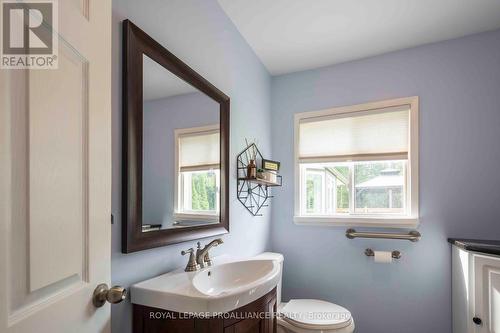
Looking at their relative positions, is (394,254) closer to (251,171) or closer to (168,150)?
(251,171)

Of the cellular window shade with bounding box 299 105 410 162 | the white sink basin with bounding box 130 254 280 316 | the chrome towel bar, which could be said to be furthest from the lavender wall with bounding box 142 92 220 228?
the chrome towel bar

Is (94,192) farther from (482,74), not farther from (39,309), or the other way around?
(482,74)

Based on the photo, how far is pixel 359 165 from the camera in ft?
7.68

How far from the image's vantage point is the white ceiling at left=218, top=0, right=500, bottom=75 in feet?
5.63

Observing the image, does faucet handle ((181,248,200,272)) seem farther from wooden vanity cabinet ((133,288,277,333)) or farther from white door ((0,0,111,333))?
white door ((0,0,111,333))

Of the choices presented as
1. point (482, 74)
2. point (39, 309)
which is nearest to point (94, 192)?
point (39, 309)

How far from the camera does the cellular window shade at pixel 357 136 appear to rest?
2174 mm

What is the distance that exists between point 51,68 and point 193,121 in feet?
3.14

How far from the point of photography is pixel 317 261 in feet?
7.72

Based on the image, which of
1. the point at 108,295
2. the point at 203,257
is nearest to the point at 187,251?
the point at 203,257

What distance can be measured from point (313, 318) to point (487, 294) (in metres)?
0.99

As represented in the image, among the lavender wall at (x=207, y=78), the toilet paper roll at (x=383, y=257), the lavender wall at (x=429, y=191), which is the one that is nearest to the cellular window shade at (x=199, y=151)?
the lavender wall at (x=207, y=78)

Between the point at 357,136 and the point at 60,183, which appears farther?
the point at 357,136

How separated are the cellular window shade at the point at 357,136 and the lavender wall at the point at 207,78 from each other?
40 cm
